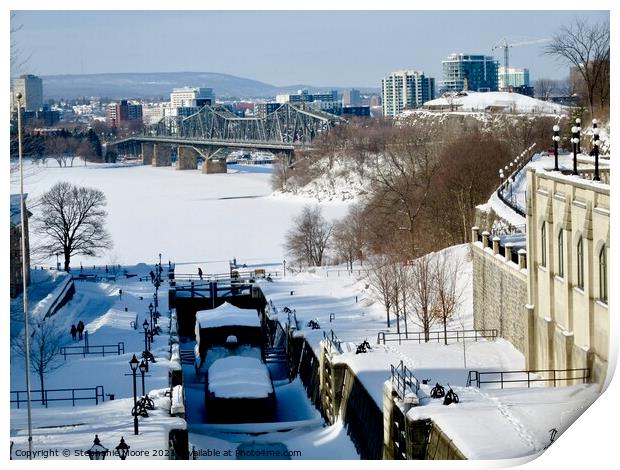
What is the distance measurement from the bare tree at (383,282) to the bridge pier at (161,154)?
35138mm

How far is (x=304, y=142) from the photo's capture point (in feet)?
201

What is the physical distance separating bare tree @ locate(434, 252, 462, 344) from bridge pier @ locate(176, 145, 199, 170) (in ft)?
129

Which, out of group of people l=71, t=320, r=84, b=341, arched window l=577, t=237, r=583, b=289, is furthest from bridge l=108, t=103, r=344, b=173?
arched window l=577, t=237, r=583, b=289

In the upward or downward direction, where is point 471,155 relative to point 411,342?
upward

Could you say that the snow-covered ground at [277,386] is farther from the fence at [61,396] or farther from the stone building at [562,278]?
the stone building at [562,278]

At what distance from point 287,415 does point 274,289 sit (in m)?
8.92

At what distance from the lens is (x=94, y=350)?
62.0 ft

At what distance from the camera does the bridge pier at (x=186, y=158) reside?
61188mm

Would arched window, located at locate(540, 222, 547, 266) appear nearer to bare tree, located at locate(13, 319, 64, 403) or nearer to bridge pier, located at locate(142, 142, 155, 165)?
bare tree, located at locate(13, 319, 64, 403)

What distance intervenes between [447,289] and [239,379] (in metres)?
4.14

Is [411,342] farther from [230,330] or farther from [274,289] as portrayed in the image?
[274,289]

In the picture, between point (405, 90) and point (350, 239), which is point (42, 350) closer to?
point (350, 239)

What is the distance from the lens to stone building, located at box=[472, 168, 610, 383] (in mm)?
12269
